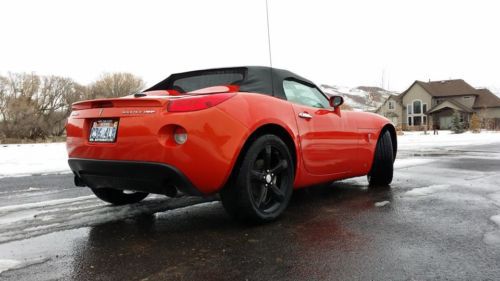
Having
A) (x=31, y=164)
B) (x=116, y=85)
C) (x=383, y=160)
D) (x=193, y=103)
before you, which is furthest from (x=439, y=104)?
(x=193, y=103)

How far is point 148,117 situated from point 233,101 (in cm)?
64

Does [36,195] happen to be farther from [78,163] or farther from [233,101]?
[233,101]

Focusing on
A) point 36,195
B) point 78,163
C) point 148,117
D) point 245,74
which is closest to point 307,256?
point 148,117

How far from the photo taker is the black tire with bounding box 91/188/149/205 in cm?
403

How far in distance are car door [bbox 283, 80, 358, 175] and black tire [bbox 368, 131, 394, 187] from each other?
0.71 meters

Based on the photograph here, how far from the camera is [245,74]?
3.69 meters

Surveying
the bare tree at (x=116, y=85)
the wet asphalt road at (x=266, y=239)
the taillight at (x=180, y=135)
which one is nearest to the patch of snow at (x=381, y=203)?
the wet asphalt road at (x=266, y=239)

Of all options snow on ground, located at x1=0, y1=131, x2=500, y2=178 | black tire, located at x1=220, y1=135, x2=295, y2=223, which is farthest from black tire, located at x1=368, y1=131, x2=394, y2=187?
snow on ground, located at x1=0, y1=131, x2=500, y2=178

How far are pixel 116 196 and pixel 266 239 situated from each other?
6.29ft

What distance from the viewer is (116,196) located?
4160 millimetres

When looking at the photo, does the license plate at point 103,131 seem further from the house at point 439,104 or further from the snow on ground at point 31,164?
the house at point 439,104

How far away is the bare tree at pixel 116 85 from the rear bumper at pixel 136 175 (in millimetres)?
46529

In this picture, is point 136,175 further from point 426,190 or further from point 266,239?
point 426,190

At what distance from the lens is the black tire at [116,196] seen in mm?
4028
